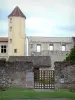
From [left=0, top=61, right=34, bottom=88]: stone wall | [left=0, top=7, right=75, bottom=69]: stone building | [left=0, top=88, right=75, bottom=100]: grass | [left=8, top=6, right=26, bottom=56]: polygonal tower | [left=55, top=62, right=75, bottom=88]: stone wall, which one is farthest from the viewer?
[left=0, top=7, right=75, bottom=69]: stone building

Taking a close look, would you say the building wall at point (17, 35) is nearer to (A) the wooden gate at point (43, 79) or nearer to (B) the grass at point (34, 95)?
(A) the wooden gate at point (43, 79)

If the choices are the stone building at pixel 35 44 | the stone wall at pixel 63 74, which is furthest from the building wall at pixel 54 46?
the stone wall at pixel 63 74

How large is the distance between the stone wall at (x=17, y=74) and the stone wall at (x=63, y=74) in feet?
6.65

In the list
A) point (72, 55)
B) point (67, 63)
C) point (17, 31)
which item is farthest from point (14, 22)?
point (67, 63)

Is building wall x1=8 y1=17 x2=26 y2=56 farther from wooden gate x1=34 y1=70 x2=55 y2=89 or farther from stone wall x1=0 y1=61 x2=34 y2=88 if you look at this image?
stone wall x1=0 y1=61 x2=34 y2=88

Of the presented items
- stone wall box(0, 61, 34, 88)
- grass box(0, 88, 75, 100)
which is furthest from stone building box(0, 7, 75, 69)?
grass box(0, 88, 75, 100)

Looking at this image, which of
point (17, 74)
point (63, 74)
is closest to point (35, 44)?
point (17, 74)

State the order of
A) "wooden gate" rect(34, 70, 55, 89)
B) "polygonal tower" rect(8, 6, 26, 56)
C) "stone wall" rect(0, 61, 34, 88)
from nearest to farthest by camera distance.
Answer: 1. "stone wall" rect(0, 61, 34, 88)
2. "wooden gate" rect(34, 70, 55, 89)
3. "polygonal tower" rect(8, 6, 26, 56)

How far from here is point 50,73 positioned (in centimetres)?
3547

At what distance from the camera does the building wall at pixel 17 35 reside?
6906cm

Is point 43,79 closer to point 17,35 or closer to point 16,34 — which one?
point 16,34

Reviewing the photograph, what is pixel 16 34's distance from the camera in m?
71.1

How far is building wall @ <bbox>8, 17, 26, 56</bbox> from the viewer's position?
69062mm

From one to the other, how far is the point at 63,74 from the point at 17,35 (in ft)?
135
